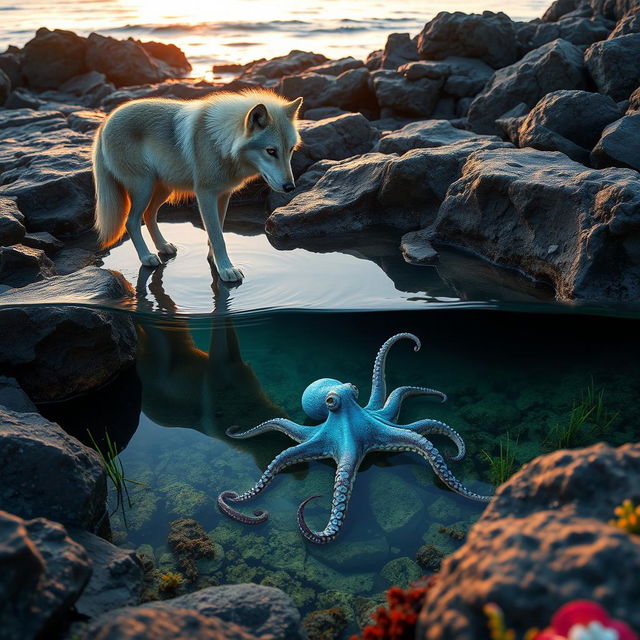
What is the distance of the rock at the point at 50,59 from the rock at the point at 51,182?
7907mm

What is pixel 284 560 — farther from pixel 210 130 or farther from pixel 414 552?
pixel 210 130

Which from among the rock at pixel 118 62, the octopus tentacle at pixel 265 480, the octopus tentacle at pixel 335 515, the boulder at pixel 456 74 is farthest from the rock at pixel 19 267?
the rock at pixel 118 62

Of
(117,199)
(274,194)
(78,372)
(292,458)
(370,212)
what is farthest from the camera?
(274,194)

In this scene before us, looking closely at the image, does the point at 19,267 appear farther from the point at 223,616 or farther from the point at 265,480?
the point at 223,616

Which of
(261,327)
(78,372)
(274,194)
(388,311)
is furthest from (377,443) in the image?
(274,194)

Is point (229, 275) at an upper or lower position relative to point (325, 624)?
upper

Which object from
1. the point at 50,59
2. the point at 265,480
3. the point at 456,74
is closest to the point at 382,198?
the point at 265,480

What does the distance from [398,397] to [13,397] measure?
8.78 ft

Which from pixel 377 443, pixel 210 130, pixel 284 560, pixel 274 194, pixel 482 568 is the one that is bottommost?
pixel 284 560

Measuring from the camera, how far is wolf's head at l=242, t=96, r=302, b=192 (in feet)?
18.1

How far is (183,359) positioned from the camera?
5.66 m

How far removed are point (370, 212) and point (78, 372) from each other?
3.68m

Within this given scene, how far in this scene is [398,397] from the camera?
4.50 metres

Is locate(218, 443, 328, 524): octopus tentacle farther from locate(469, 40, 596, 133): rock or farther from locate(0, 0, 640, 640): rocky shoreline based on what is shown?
locate(469, 40, 596, 133): rock
